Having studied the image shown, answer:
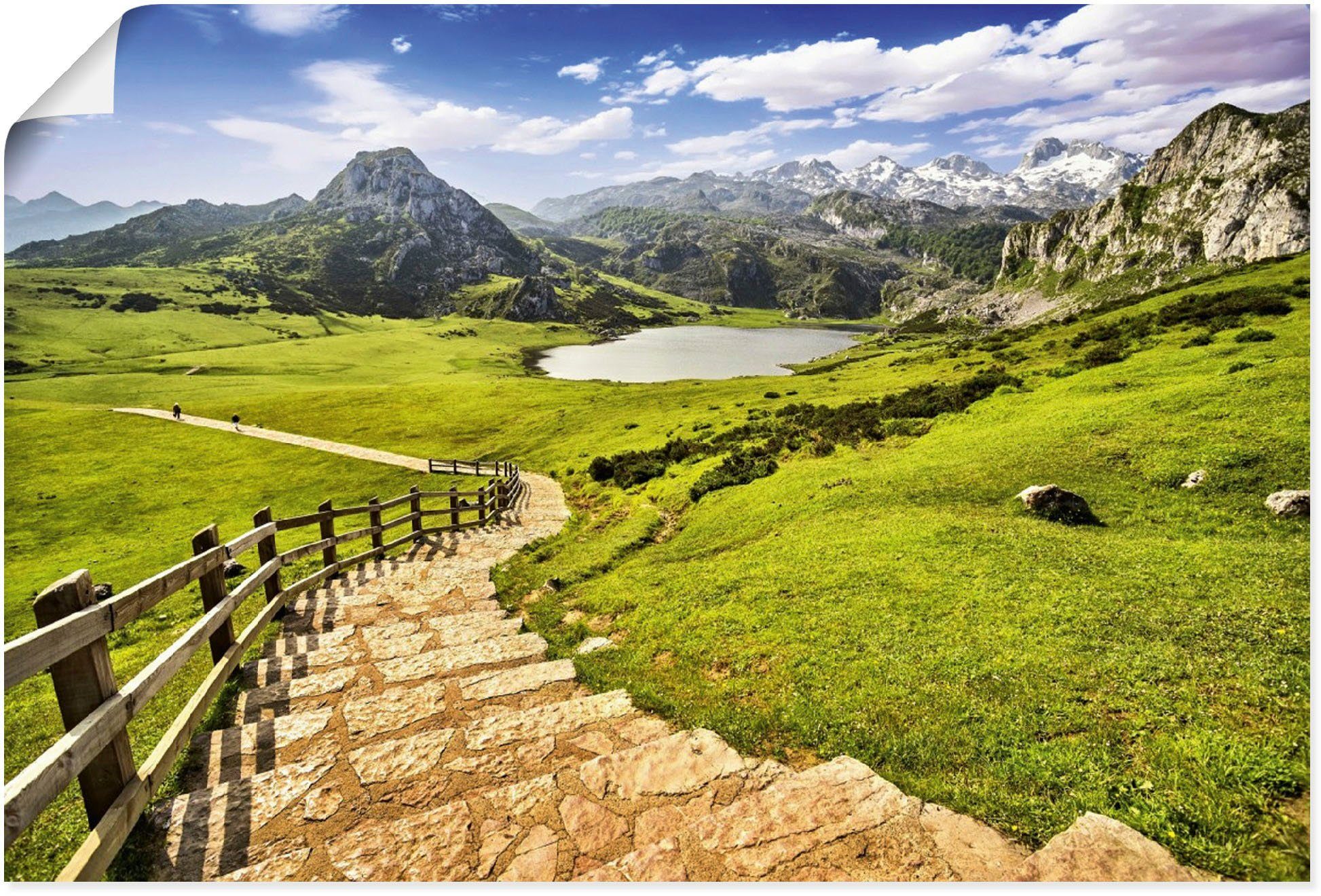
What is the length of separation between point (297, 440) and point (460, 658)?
62.2 metres

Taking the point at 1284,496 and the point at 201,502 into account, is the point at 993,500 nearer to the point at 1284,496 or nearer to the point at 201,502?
the point at 1284,496

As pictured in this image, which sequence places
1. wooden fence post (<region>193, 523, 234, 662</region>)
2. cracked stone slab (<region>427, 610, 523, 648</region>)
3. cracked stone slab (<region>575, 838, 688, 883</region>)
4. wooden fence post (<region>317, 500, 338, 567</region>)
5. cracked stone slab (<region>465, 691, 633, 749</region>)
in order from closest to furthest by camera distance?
cracked stone slab (<region>575, 838, 688, 883</region>), cracked stone slab (<region>465, 691, 633, 749</region>), wooden fence post (<region>193, 523, 234, 662</region>), cracked stone slab (<region>427, 610, 523, 648</region>), wooden fence post (<region>317, 500, 338, 567</region>)

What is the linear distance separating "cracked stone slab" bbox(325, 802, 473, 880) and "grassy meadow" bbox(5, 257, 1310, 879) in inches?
121

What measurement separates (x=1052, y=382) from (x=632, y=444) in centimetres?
2851

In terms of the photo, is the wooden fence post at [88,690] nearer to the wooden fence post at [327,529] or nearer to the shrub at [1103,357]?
the wooden fence post at [327,529]

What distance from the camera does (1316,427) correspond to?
7.86m

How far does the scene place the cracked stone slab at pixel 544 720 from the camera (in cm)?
768

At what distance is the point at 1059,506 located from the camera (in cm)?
1580

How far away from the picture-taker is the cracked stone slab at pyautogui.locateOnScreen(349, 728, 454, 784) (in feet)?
22.9

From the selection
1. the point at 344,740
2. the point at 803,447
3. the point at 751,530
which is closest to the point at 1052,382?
the point at 803,447

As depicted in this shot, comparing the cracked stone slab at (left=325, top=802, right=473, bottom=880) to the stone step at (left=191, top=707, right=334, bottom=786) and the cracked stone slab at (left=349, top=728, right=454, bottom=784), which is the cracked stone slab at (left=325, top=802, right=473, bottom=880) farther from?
the stone step at (left=191, top=707, right=334, bottom=786)

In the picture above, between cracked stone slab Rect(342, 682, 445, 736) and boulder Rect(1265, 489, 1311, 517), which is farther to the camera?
boulder Rect(1265, 489, 1311, 517)

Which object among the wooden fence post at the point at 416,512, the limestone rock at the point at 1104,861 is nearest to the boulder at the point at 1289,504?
the limestone rock at the point at 1104,861

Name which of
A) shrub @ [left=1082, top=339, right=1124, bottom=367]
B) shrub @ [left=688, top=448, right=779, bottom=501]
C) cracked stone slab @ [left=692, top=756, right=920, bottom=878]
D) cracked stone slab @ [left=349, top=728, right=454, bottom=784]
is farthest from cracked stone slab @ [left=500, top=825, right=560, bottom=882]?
shrub @ [left=1082, top=339, right=1124, bottom=367]
